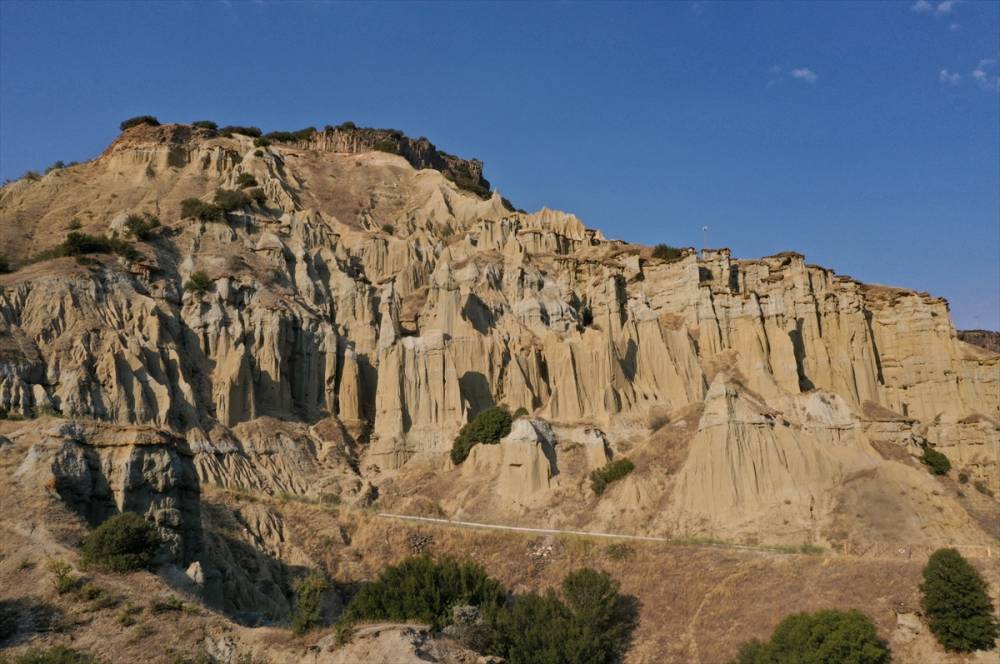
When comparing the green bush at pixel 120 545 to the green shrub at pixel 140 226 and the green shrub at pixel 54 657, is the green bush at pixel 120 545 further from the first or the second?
the green shrub at pixel 140 226

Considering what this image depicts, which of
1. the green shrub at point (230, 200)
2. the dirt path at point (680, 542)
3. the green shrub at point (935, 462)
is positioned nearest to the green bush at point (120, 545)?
the dirt path at point (680, 542)

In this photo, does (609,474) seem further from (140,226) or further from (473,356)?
(140,226)

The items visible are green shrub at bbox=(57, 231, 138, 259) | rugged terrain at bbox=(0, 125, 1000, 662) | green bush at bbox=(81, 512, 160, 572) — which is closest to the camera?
green bush at bbox=(81, 512, 160, 572)

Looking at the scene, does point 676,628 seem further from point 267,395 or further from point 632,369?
point 267,395

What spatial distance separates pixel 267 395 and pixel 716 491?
2715 centimetres

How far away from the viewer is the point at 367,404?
62.5 meters

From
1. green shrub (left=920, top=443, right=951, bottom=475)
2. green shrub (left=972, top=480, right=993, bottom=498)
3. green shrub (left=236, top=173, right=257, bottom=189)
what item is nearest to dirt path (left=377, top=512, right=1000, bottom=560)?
green shrub (left=920, top=443, right=951, bottom=475)

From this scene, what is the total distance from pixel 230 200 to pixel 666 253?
108 feet

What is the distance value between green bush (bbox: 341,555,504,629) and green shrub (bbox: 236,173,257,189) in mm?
49055

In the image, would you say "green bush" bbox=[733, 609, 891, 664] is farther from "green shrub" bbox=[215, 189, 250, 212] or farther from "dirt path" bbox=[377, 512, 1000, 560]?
"green shrub" bbox=[215, 189, 250, 212]

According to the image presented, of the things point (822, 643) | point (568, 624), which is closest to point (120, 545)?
point (568, 624)

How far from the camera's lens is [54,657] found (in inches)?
852

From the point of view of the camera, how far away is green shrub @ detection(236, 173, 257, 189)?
253 feet

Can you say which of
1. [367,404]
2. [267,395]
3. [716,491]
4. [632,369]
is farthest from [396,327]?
[716,491]
